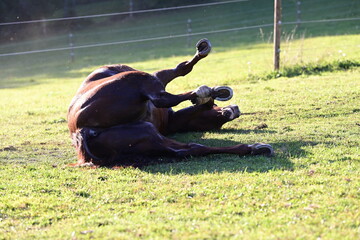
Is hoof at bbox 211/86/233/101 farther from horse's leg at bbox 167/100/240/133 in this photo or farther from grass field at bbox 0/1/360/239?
horse's leg at bbox 167/100/240/133

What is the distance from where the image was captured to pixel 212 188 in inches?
168

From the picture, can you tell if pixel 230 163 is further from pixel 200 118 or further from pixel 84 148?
pixel 200 118

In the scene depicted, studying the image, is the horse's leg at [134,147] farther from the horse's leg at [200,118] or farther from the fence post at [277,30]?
the fence post at [277,30]

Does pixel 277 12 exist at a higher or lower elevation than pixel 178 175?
higher

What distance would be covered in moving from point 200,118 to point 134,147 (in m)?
1.68

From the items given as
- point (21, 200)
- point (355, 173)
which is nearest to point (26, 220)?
point (21, 200)

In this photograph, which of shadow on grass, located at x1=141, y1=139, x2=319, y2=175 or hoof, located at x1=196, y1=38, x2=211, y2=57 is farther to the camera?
hoof, located at x1=196, y1=38, x2=211, y2=57

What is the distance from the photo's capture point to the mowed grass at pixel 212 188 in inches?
136

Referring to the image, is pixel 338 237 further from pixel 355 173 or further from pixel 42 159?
pixel 42 159

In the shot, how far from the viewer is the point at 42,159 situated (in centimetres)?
601

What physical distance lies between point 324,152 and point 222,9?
26.7 meters

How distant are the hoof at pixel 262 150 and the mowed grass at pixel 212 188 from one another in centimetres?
11

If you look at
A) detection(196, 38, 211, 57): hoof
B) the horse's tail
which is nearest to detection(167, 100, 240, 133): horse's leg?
detection(196, 38, 211, 57): hoof

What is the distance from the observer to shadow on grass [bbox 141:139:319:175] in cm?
476
